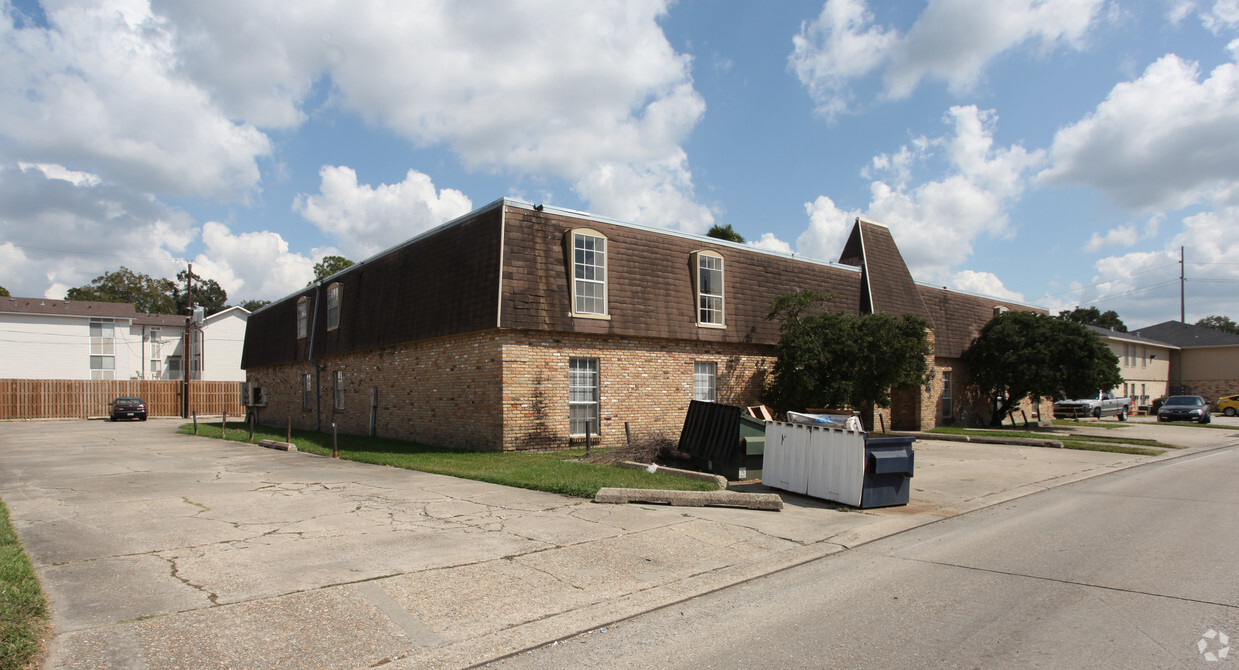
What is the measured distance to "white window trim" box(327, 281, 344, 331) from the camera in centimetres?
2414

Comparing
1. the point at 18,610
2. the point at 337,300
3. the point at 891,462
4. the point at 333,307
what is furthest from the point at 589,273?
the point at 18,610

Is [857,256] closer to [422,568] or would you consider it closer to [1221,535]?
[1221,535]

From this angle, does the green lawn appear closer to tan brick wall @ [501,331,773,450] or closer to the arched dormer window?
tan brick wall @ [501,331,773,450]

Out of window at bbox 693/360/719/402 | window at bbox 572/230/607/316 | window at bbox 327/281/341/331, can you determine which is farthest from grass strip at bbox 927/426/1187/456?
window at bbox 327/281/341/331

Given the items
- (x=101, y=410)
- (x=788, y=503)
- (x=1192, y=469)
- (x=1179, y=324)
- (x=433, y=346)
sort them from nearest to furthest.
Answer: (x=788, y=503) → (x=1192, y=469) → (x=433, y=346) → (x=101, y=410) → (x=1179, y=324)

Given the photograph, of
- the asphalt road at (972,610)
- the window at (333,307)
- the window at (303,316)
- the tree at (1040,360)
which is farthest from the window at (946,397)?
the window at (303,316)

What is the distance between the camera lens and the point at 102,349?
4900 cm

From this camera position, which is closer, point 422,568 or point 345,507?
point 422,568

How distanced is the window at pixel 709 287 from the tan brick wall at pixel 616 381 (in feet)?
2.66

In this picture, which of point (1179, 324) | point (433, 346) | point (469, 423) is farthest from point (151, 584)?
point (1179, 324)

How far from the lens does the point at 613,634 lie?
503 centimetres

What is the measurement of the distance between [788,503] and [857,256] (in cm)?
1745

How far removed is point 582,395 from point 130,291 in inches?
3272

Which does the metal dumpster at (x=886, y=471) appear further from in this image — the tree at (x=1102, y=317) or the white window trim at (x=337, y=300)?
the tree at (x=1102, y=317)
